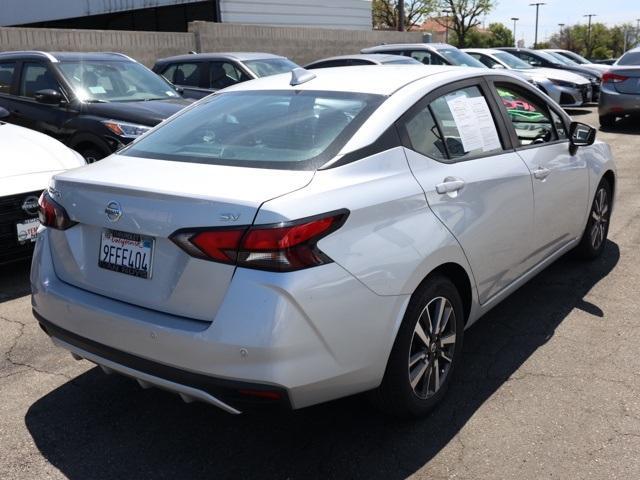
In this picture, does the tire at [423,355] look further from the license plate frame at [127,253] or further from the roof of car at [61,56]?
the roof of car at [61,56]

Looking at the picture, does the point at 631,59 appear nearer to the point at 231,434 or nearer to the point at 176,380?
the point at 231,434

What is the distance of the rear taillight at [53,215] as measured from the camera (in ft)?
9.65

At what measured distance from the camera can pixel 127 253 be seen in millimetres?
2715

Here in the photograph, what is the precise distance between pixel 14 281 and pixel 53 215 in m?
2.49

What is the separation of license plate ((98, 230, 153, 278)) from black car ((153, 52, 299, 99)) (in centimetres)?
801

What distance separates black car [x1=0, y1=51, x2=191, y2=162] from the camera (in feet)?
23.1

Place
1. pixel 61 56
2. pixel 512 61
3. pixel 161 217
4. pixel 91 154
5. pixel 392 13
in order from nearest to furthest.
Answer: pixel 161 217, pixel 91 154, pixel 61 56, pixel 512 61, pixel 392 13

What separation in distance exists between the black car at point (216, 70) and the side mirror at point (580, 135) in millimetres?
6596

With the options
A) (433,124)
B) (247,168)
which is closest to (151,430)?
(247,168)

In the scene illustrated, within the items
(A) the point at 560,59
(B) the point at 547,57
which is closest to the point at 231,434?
(B) the point at 547,57

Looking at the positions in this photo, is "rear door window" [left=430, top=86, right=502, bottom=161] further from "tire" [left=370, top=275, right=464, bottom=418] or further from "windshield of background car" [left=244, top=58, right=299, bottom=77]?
"windshield of background car" [left=244, top=58, right=299, bottom=77]

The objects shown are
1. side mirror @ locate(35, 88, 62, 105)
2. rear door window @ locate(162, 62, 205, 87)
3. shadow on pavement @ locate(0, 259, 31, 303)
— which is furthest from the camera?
rear door window @ locate(162, 62, 205, 87)

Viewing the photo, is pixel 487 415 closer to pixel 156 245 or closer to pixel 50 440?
pixel 156 245

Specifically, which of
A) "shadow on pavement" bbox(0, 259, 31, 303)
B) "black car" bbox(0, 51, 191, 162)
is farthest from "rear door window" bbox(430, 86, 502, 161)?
"black car" bbox(0, 51, 191, 162)
